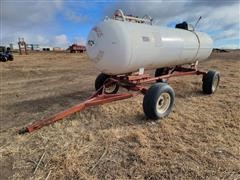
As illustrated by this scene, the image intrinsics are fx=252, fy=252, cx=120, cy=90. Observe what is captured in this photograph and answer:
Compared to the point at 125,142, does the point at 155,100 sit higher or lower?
higher

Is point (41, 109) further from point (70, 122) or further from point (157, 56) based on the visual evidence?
point (157, 56)

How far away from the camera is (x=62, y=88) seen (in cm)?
841

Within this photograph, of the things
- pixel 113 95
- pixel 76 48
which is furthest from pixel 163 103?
pixel 76 48

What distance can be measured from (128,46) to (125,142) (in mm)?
1823

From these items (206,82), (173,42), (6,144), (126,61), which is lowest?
(6,144)

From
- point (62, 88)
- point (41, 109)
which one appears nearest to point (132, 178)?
point (41, 109)

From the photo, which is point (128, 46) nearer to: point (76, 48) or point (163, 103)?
point (163, 103)

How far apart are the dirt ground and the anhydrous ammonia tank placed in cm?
106

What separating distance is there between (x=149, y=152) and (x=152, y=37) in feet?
8.76

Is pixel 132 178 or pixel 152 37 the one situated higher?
pixel 152 37

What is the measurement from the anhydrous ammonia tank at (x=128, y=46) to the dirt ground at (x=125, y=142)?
1059 mm

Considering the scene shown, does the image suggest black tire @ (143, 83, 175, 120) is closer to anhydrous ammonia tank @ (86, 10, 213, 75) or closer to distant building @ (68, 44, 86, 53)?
anhydrous ammonia tank @ (86, 10, 213, 75)

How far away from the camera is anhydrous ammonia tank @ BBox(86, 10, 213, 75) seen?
15.7 ft

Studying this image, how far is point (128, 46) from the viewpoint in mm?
4770
